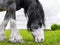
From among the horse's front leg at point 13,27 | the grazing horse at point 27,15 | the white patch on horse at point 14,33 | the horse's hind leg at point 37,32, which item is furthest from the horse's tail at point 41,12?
the white patch on horse at point 14,33

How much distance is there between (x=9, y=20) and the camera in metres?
13.0

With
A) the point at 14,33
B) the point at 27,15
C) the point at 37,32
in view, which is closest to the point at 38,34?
the point at 37,32

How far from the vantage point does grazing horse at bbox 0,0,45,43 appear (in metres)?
12.6

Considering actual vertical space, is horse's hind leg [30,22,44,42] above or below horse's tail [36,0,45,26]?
below

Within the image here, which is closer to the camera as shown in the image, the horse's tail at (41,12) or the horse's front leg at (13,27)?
the horse's front leg at (13,27)

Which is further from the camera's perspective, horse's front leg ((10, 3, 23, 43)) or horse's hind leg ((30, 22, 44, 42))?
horse's hind leg ((30, 22, 44, 42))

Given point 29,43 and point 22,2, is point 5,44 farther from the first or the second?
point 22,2

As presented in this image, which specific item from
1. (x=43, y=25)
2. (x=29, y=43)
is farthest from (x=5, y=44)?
(x=43, y=25)

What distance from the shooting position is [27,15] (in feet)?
42.3

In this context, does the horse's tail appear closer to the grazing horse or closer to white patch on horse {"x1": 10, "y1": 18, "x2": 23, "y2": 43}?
the grazing horse

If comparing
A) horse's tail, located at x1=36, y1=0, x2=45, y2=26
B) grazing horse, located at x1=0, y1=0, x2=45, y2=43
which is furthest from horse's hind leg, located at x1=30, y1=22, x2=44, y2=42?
horse's tail, located at x1=36, y1=0, x2=45, y2=26

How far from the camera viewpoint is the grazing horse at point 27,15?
12.6m

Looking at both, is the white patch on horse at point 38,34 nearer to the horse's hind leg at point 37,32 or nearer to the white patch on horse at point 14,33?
the horse's hind leg at point 37,32

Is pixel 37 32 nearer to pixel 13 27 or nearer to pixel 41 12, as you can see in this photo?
pixel 41 12
